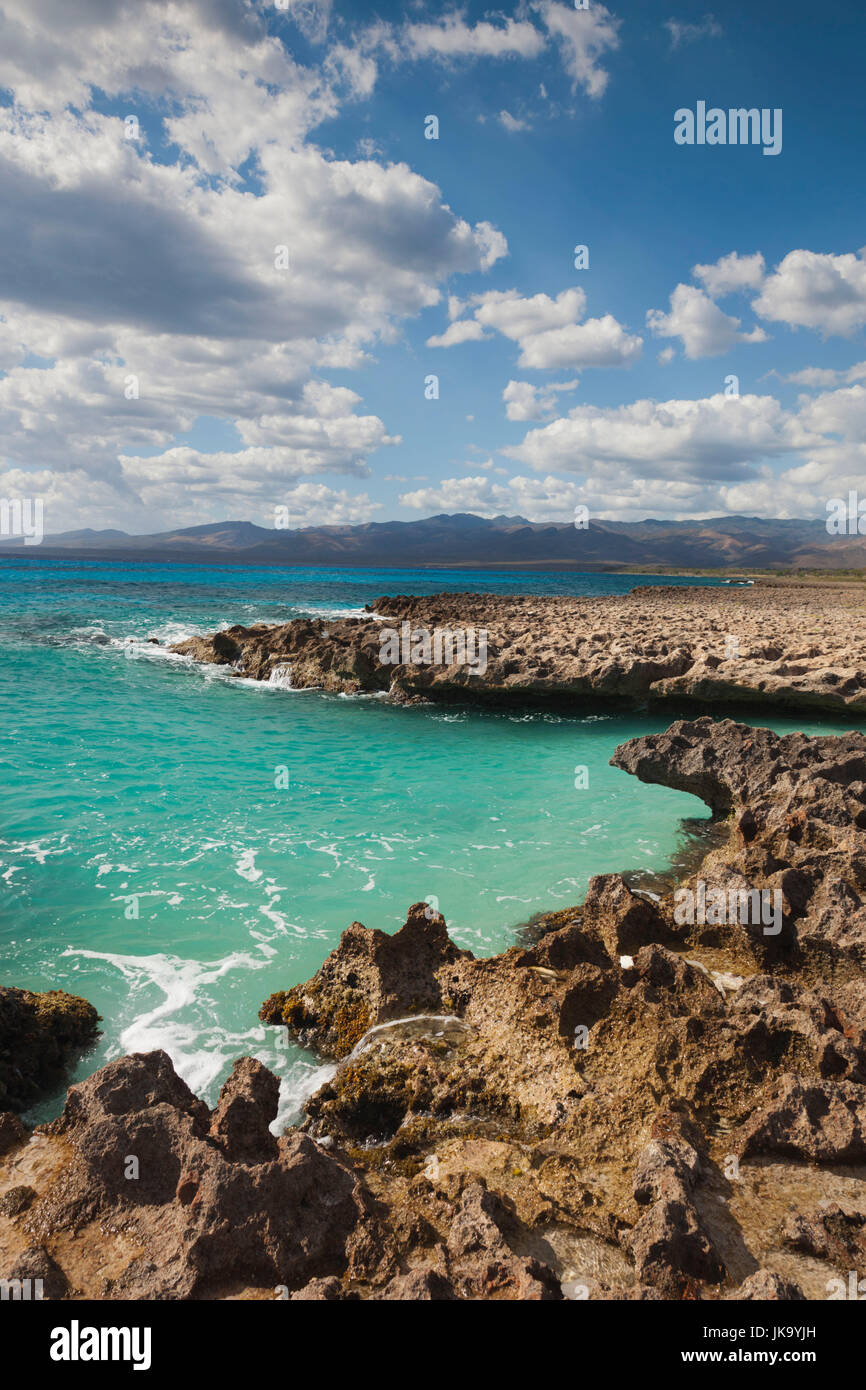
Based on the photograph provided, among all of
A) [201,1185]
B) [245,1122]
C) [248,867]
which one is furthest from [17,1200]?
[248,867]

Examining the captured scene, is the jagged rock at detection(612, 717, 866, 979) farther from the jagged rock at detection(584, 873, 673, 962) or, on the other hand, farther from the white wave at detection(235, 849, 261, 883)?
the white wave at detection(235, 849, 261, 883)

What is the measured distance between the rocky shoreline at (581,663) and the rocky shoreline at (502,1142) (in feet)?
47.4

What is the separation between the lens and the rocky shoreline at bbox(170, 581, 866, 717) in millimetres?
20734

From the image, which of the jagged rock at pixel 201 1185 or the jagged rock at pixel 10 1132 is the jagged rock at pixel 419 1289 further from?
the jagged rock at pixel 10 1132

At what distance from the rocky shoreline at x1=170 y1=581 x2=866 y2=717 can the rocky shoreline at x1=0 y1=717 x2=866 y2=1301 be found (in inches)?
568

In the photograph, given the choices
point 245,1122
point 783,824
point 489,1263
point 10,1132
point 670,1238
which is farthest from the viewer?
point 783,824

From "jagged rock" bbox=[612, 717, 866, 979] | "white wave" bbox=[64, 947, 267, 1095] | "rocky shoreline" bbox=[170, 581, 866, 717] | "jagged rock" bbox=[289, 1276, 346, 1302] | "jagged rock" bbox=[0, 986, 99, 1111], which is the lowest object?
"white wave" bbox=[64, 947, 267, 1095]

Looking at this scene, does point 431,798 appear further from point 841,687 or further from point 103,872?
point 841,687

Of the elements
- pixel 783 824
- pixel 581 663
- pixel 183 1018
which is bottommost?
pixel 183 1018

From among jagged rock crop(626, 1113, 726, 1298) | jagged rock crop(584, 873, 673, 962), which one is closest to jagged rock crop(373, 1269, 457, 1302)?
jagged rock crop(626, 1113, 726, 1298)

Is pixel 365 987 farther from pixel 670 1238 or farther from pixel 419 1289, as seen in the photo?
pixel 670 1238

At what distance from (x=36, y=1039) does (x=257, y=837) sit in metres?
6.40

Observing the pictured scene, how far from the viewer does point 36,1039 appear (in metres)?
6.54
